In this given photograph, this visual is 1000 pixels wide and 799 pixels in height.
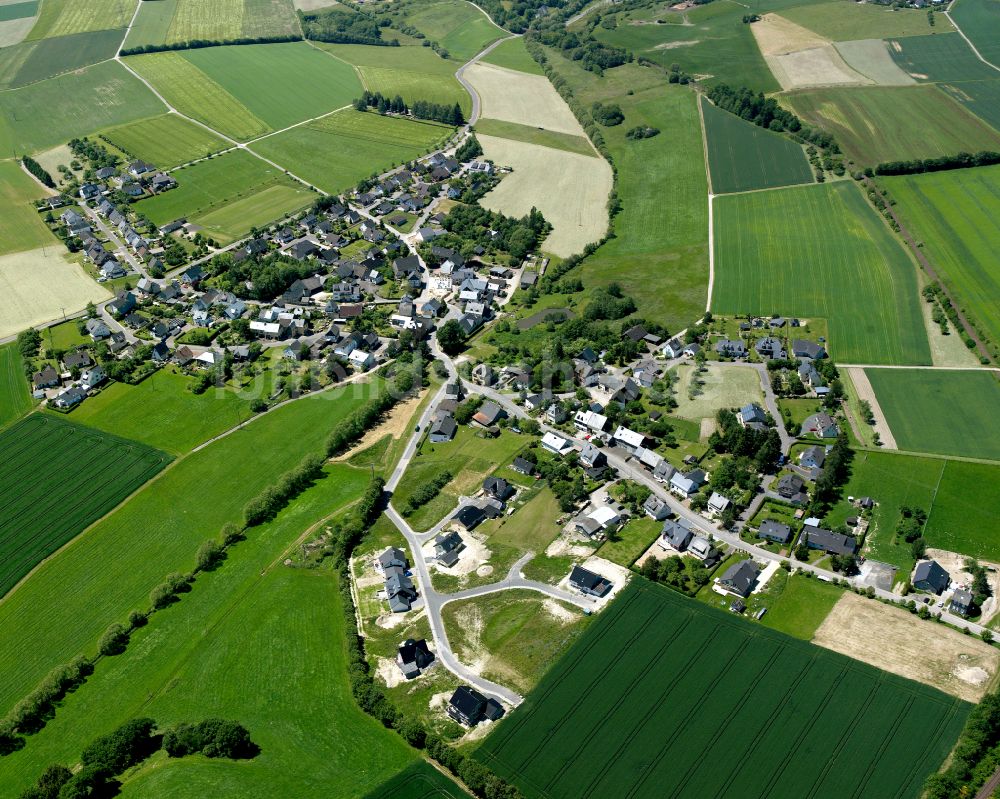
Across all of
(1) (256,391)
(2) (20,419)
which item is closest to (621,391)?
(1) (256,391)

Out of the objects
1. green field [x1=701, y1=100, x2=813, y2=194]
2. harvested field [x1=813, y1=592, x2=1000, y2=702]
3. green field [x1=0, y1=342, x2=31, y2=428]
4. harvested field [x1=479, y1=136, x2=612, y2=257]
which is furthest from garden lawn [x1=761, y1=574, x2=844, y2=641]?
green field [x1=701, y1=100, x2=813, y2=194]

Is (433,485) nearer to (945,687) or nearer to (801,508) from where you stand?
(801,508)

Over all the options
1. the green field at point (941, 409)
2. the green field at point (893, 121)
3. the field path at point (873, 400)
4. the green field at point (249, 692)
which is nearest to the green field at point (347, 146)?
the green field at point (893, 121)

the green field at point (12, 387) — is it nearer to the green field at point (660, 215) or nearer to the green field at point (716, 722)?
the green field at point (716, 722)

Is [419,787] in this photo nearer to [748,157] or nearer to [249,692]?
[249,692]

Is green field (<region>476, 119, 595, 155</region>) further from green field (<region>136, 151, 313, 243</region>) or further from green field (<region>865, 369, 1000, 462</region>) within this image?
green field (<region>865, 369, 1000, 462</region>)
